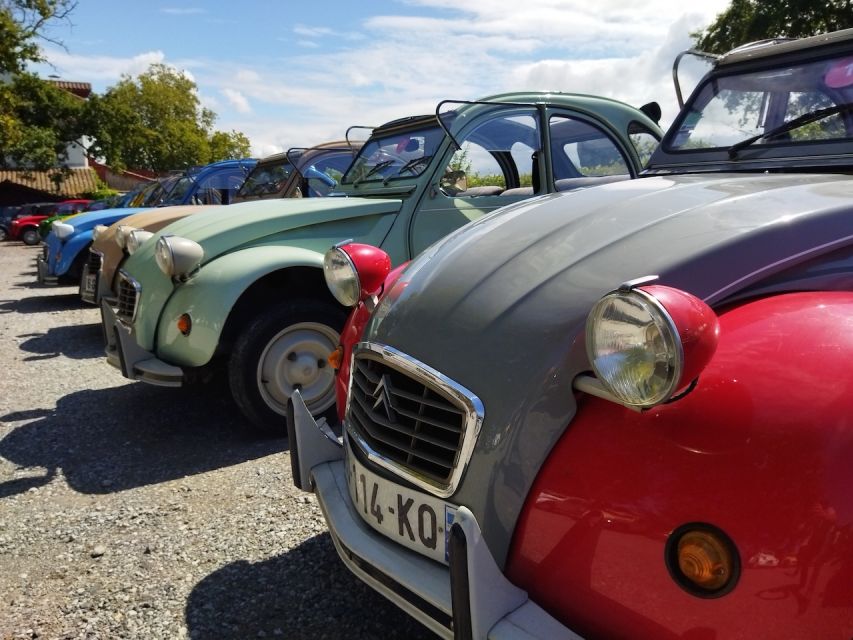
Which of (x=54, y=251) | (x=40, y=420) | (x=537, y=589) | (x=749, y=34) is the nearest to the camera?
(x=537, y=589)

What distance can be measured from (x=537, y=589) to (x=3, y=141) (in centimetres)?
3002

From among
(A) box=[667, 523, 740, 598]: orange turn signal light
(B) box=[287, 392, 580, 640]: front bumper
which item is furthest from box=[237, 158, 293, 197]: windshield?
(A) box=[667, 523, 740, 598]: orange turn signal light

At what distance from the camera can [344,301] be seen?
2.74 metres

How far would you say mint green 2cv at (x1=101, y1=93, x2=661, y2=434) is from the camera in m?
4.04

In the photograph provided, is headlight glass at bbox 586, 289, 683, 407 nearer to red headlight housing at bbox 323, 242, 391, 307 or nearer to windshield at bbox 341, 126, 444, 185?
red headlight housing at bbox 323, 242, 391, 307

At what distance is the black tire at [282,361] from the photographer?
13.2 feet

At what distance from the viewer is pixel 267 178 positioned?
25.7 feet

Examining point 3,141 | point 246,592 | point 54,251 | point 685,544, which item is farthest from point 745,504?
point 3,141

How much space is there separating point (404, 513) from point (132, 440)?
3080 millimetres

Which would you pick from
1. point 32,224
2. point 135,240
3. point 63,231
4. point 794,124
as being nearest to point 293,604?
point 794,124

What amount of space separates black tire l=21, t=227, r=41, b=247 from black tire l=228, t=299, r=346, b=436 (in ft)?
77.4

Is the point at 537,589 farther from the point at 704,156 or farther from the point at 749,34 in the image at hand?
the point at 749,34

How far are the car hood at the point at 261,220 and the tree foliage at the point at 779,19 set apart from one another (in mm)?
16195

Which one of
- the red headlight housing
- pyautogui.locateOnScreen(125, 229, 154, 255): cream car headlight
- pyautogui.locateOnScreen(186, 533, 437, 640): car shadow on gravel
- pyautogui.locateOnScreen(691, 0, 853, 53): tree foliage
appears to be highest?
Answer: pyautogui.locateOnScreen(691, 0, 853, 53): tree foliage
